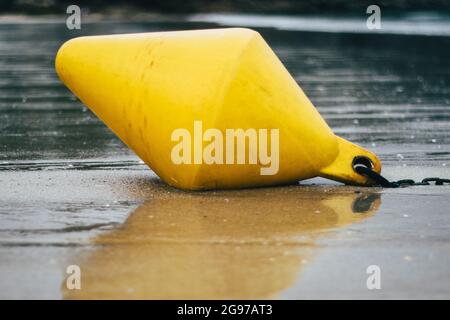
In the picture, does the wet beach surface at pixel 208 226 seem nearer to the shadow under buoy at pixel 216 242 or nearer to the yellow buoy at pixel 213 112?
the shadow under buoy at pixel 216 242

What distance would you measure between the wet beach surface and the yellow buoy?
13 centimetres

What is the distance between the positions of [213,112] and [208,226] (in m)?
0.83

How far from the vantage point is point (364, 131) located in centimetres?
806

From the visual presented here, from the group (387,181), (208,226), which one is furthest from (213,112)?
(387,181)

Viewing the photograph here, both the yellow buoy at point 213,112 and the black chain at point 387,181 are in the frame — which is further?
the black chain at point 387,181

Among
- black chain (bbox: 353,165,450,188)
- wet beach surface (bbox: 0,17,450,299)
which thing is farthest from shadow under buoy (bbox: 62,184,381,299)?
black chain (bbox: 353,165,450,188)

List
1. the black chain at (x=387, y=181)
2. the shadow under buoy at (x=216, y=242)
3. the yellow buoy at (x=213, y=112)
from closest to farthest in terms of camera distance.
→ the shadow under buoy at (x=216, y=242)
the yellow buoy at (x=213, y=112)
the black chain at (x=387, y=181)

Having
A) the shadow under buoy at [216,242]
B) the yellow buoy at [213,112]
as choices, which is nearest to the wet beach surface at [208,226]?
the shadow under buoy at [216,242]

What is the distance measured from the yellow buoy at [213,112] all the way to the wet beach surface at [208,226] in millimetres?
132

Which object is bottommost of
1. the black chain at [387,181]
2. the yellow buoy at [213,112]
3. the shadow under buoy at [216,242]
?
the shadow under buoy at [216,242]

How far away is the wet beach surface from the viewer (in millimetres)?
3795

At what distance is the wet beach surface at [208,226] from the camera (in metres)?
3.79

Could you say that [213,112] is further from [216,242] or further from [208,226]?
[216,242]

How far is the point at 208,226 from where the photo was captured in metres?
4.66
